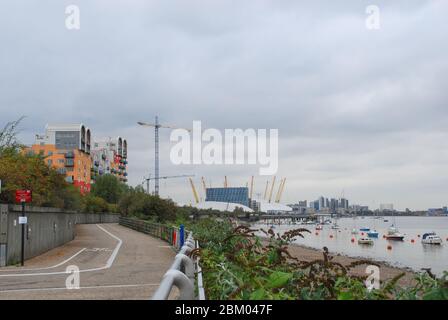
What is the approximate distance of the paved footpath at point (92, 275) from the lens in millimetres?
11695

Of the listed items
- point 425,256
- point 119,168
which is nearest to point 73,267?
point 425,256

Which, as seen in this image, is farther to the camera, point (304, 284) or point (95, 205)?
point (95, 205)

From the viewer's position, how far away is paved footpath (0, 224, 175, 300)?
38.4 feet

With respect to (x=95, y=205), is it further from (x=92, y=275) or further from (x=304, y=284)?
(x=304, y=284)

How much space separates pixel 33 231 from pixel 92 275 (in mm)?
8073

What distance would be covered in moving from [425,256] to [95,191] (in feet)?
235

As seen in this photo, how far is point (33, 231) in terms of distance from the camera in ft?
73.5

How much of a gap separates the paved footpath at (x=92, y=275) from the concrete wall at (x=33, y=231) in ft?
2.06

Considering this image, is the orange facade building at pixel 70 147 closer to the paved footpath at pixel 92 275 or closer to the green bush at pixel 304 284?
the paved footpath at pixel 92 275

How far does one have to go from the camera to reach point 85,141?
139 metres

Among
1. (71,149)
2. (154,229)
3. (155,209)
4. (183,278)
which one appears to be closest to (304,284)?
(183,278)

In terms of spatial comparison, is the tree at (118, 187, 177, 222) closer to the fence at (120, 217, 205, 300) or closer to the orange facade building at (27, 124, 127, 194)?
the fence at (120, 217, 205, 300)

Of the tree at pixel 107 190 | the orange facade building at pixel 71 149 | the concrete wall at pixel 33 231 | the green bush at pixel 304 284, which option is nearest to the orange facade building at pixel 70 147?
the orange facade building at pixel 71 149

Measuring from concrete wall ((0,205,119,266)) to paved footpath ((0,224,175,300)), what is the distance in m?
0.63
